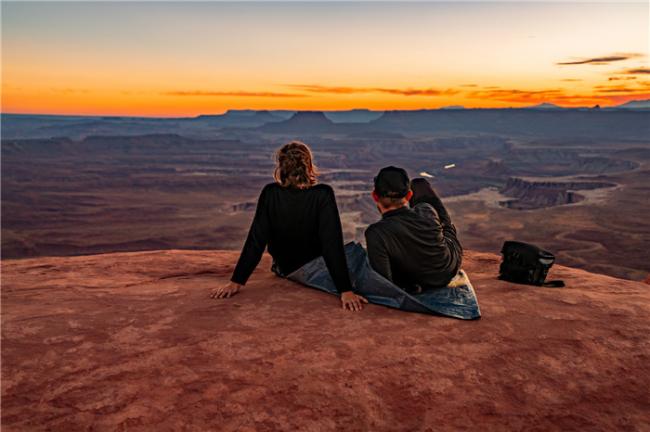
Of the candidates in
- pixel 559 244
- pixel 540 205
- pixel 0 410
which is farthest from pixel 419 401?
pixel 540 205

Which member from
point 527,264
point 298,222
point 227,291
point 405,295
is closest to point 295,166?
point 298,222

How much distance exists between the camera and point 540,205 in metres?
71.1

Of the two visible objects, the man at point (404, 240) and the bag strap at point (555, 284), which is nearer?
the man at point (404, 240)

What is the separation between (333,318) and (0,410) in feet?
6.47

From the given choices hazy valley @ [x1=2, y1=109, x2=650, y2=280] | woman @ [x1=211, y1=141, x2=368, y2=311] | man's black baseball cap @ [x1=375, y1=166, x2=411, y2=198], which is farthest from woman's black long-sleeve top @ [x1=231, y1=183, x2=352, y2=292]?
hazy valley @ [x1=2, y1=109, x2=650, y2=280]

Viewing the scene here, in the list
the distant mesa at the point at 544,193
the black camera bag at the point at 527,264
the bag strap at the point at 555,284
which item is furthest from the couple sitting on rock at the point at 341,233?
the distant mesa at the point at 544,193

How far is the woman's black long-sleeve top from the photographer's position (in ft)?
11.9

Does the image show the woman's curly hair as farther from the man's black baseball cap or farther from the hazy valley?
the hazy valley

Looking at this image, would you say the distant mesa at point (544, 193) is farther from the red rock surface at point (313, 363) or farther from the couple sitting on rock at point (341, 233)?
the red rock surface at point (313, 363)

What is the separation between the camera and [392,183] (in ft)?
10.8

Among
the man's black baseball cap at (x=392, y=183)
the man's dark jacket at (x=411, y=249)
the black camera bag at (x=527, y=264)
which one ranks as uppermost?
the man's black baseball cap at (x=392, y=183)

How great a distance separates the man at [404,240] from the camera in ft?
10.9

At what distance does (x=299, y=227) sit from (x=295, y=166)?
51 centimetres

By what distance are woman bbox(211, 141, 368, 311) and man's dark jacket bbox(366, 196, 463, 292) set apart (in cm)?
31
